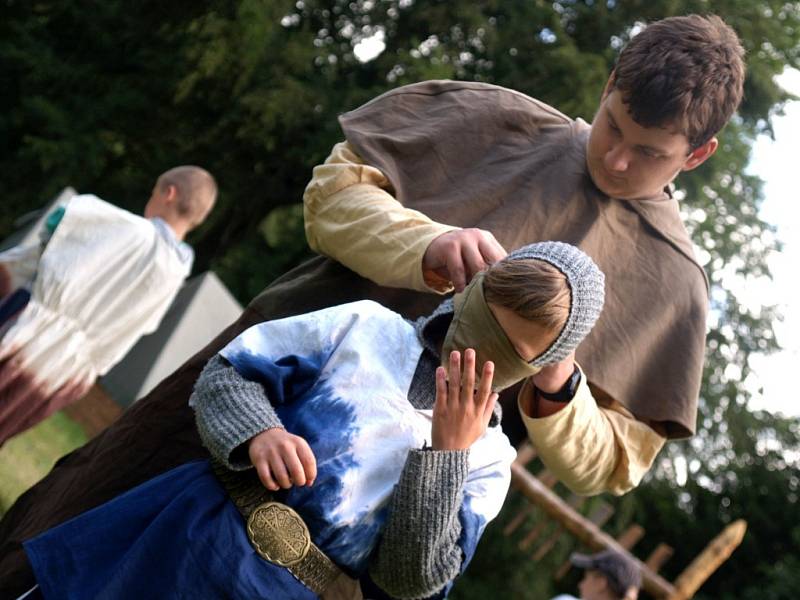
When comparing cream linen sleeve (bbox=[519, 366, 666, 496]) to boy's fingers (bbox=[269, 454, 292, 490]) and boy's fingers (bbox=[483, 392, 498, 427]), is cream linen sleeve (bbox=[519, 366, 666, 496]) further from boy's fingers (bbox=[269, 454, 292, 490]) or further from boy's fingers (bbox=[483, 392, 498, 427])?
boy's fingers (bbox=[269, 454, 292, 490])

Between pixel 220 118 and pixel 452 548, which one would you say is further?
pixel 220 118

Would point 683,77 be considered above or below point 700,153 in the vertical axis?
above

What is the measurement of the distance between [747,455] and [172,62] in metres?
8.46

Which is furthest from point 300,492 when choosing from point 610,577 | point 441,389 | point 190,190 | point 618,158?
point 610,577

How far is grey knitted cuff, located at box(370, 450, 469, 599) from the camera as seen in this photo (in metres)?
1.86

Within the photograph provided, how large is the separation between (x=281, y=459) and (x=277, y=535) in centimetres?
18

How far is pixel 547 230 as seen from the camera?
8.18 feet

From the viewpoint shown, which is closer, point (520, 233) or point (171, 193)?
point (520, 233)

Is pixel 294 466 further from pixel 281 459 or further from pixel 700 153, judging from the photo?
pixel 700 153

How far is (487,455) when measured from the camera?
2057 mm

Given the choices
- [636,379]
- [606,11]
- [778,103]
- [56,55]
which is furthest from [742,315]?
[636,379]

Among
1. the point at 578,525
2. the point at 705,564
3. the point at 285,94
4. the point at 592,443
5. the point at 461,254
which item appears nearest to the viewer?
the point at 461,254

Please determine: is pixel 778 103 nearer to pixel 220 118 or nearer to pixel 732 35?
pixel 220 118

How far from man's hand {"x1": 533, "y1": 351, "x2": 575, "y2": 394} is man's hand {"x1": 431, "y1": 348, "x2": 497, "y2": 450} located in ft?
0.82
